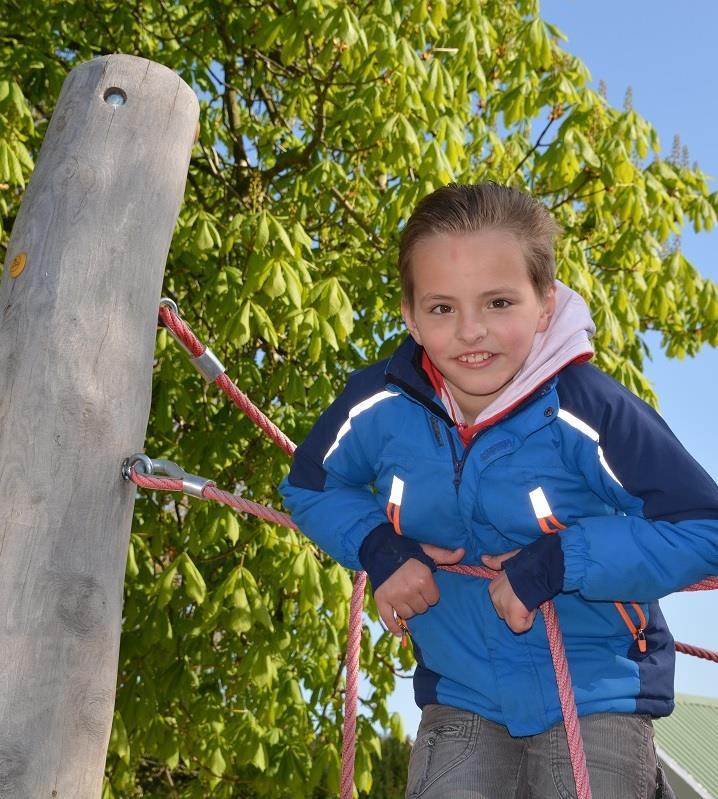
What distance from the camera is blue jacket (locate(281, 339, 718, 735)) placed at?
195 centimetres

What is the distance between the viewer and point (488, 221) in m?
2.16

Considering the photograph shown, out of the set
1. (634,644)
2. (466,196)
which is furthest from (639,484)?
(466,196)

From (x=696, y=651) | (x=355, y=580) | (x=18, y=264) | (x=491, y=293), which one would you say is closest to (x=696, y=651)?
(x=696, y=651)

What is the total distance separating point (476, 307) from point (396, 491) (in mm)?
415

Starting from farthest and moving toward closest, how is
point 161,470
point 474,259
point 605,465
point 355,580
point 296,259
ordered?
1. point 296,259
2. point 355,580
3. point 161,470
4. point 474,259
5. point 605,465

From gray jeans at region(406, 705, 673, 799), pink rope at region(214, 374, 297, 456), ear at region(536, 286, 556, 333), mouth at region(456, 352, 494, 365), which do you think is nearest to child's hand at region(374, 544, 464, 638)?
gray jeans at region(406, 705, 673, 799)

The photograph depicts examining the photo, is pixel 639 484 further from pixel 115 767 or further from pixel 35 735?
pixel 115 767

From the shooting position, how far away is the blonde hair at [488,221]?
217 cm

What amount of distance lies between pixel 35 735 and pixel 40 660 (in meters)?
0.17

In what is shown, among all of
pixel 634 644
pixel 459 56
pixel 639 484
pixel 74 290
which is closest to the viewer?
pixel 639 484

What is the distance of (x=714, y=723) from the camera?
11906mm

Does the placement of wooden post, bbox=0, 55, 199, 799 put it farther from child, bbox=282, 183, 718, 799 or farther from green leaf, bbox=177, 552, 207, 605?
green leaf, bbox=177, 552, 207, 605

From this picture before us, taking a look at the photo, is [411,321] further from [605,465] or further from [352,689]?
[352,689]

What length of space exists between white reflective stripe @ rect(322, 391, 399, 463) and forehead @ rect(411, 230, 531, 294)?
261 mm
